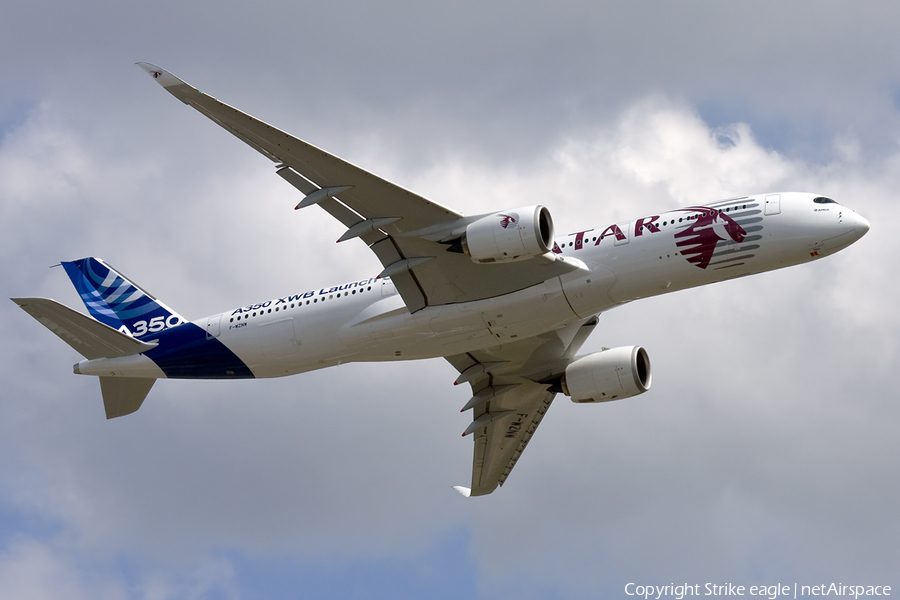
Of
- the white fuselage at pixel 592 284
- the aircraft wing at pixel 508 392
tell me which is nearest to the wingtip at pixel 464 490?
the aircraft wing at pixel 508 392

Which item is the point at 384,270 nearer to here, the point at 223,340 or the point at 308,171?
the point at 308,171

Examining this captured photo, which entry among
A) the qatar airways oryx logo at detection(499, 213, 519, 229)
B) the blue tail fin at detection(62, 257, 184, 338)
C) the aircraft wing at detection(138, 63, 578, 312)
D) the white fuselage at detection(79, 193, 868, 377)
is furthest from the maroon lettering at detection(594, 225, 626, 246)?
the blue tail fin at detection(62, 257, 184, 338)

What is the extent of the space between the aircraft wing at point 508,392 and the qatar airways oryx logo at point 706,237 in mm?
9084

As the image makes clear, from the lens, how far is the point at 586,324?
1667 inches

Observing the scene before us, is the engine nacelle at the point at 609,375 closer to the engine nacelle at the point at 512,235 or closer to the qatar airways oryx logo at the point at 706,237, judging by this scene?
the qatar airways oryx logo at the point at 706,237

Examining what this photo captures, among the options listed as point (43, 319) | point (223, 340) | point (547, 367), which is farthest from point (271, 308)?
point (547, 367)

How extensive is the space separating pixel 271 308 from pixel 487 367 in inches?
395

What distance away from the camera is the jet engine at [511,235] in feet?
105

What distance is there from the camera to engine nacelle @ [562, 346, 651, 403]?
4006 centimetres

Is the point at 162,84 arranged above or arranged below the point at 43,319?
above

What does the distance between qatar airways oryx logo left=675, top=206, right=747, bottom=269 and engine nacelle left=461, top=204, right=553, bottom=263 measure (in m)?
4.69

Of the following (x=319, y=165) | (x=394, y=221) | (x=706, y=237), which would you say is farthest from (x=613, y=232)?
(x=319, y=165)

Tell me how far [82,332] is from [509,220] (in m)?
18.1

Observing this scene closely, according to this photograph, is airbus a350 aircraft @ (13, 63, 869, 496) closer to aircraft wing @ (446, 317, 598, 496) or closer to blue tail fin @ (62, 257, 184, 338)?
blue tail fin @ (62, 257, 184, 338)
